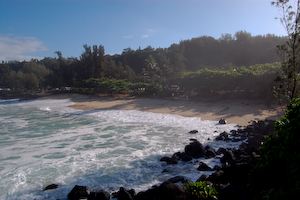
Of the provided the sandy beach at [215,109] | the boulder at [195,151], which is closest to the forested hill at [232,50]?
the sandy beach at [215,109]

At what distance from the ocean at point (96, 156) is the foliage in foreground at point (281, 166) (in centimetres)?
268

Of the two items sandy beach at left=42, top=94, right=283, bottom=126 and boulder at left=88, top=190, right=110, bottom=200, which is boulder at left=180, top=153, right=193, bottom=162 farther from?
sandy beach at left=42, top=94, right=283, bottom=126

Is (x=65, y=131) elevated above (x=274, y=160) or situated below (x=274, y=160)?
below

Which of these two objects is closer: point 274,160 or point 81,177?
point 274,160

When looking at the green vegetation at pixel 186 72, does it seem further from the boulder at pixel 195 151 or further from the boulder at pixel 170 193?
the boulder at pixel 170 193

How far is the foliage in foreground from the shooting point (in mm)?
2547

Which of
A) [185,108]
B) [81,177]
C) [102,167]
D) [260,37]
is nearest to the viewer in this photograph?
[81,177]

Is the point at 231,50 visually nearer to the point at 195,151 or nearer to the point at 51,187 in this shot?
the point at 195,151

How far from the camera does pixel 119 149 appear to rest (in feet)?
28.3

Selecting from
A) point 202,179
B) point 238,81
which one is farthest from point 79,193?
point 238,81

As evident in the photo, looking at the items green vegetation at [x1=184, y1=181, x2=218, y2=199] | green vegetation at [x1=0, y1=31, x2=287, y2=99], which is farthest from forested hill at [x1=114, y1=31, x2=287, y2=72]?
green vegetation at [x1=184, y1=181, x2=218, y2=199]

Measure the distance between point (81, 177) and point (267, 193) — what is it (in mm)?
5246

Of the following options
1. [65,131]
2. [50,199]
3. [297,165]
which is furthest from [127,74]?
[297,165]

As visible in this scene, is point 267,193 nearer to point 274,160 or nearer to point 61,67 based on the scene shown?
point 274,160
